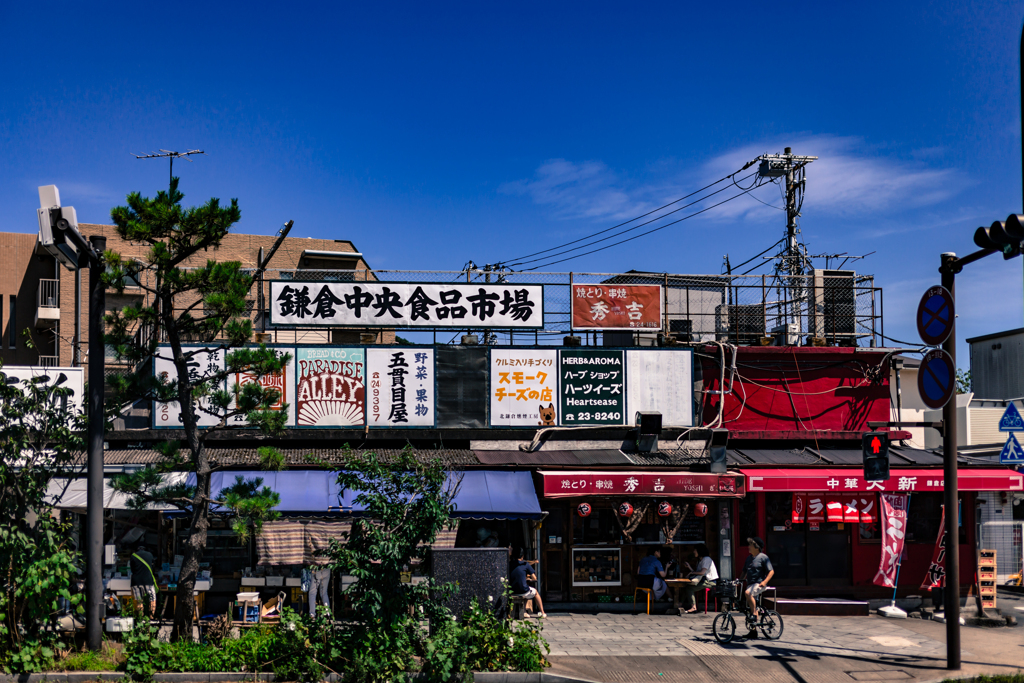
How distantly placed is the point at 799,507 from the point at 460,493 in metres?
8.20

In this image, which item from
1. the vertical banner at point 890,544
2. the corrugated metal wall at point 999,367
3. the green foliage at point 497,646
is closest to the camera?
the green foliage at point 497,646

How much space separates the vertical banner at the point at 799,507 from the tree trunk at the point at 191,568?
13195mm

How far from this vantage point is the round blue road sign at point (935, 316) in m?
13.1

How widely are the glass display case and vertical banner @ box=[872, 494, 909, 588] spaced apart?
5.76m

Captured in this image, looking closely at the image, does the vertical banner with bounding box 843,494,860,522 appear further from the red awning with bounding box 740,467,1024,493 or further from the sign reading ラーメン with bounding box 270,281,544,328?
the sign reading ラーメン with bounding box 270,281,544,328

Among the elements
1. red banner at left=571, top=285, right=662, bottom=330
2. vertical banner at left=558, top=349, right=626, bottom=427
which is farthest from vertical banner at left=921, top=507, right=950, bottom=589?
red banner at left=571, top=285, right=662, bottom=330

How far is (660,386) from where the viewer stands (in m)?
19.8

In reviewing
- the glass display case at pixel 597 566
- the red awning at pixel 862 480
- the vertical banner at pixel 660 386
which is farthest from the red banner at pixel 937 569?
the glass display case at pixel 597 566

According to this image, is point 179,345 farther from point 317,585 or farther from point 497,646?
point 497,646

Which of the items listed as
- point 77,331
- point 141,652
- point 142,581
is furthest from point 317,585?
point 77,331

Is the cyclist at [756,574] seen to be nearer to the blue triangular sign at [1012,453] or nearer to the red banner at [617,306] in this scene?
the blue triangular sign at [1012,453]

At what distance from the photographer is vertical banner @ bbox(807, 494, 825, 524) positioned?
18859 mm

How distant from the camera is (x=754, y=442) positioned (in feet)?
66.5

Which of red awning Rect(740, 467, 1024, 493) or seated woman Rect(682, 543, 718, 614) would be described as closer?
seated woman Rect(682, 543, 718, 614)
